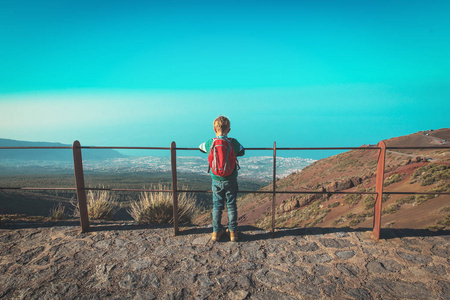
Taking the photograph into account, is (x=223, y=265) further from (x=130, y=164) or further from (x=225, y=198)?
(x=130, y=164)

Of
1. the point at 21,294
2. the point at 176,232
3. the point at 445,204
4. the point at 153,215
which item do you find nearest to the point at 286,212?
the point at 445,204

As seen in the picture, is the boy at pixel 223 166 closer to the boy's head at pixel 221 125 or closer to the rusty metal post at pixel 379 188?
the boy's head at pixel 221 125

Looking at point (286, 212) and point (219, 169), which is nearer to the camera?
point (219, 169)

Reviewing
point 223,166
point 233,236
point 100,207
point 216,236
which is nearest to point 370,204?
point 100,207

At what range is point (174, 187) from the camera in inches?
171

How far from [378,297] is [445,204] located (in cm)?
1641

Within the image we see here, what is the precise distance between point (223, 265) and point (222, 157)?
1.32m

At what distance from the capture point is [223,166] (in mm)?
3729

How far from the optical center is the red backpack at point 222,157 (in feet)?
12.1

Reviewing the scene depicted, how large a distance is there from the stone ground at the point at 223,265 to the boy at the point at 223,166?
1.28 ft

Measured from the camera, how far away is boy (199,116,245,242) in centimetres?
371

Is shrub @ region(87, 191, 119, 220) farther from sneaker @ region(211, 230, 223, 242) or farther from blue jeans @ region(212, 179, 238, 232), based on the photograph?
blue jeans @ region(212, 179, 238, 232)

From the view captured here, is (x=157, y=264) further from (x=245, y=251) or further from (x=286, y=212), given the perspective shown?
(x=286, y=212)

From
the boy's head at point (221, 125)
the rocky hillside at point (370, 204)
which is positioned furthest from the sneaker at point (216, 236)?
the rocky hillside at point (370, 204)
